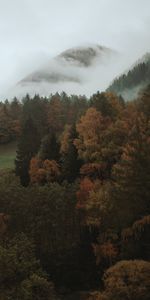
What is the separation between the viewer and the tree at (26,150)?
75000mm

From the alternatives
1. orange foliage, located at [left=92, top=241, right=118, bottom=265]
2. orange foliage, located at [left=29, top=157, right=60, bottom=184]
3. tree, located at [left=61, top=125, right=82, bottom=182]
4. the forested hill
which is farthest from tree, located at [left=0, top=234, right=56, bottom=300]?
the forested hill

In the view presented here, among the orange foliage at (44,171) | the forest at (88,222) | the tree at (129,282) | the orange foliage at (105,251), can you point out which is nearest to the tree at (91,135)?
the forest at (88,222)

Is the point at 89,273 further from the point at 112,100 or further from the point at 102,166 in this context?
the point at 112,100

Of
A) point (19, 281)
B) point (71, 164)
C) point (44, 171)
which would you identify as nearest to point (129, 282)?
point (19, 281)

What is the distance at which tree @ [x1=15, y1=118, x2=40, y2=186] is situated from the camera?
75.0 m

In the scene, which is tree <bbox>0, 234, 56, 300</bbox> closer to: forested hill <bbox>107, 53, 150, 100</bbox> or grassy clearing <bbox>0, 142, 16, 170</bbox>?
grassy clearing <bbox>0, 142, 16, 170</bbox>

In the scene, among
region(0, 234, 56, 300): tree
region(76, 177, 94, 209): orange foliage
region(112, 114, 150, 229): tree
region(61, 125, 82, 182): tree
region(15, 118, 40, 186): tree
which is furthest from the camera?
region(15, 118, 40, 186): tree

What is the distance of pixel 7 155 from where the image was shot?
11962 centimetres

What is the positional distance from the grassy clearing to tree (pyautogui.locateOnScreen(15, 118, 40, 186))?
18410 millimetres

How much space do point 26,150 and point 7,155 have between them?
38.4 metres

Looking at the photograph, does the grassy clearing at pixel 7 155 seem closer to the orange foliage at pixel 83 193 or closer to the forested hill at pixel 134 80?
the forested hill at pixel 134 80

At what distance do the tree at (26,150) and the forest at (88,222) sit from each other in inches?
220

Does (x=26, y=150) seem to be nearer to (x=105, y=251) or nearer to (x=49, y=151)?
(x=49, y=151)

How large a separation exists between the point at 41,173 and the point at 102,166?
34.4 feet
